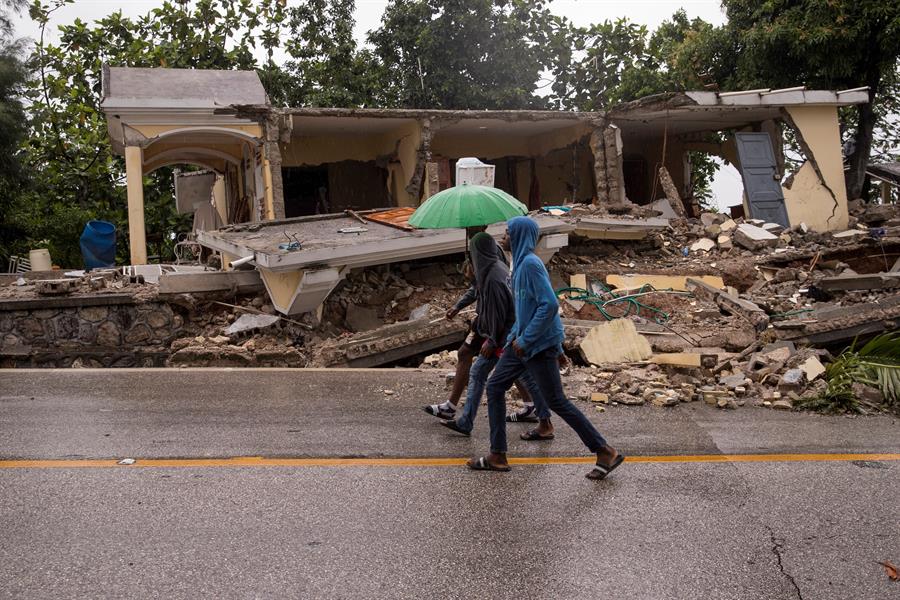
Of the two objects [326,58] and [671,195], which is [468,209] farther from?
[326,58]

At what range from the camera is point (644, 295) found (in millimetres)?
12812

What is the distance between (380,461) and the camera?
611cm

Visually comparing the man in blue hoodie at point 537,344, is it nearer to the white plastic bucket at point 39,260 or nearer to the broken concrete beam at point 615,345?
the broken concrete beam at point 615,345

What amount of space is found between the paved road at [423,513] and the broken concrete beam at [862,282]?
6481mm

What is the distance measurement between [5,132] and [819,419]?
2190 cm

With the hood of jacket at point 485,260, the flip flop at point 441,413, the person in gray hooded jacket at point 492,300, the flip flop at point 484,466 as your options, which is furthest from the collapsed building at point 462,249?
the flip flop at point 484,466

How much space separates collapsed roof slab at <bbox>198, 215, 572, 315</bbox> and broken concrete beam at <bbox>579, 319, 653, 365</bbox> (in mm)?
3719

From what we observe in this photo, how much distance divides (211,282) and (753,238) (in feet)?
34.2

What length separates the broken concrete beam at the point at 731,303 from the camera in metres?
11.8

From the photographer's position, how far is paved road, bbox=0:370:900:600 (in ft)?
14.0

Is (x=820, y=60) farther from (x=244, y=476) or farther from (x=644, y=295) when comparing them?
(x=244, y=476)

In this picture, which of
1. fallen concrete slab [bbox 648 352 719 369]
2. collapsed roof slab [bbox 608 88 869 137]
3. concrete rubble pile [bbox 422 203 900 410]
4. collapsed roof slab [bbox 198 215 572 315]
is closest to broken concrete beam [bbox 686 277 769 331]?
concrete rubble pile [bbox 422 203 900 410]

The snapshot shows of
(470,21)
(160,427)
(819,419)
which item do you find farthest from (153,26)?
(819,419)

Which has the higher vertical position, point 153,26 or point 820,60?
point 153,26
